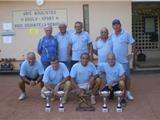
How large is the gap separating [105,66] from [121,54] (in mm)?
486

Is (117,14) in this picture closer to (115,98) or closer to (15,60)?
(15,60)

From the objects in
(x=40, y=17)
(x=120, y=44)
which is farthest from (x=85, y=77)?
(x=40, y=17)

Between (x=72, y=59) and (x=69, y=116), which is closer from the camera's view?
(x=69, y=116)

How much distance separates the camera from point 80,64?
29.2 ft

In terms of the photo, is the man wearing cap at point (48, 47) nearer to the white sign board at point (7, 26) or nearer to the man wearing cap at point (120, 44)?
the man wearing cap at point (120, 44)

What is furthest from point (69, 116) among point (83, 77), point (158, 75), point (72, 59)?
point (158, 75)

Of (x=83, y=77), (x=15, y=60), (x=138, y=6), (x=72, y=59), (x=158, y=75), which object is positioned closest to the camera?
(x=83, y=77)

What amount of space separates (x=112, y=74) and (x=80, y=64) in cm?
70

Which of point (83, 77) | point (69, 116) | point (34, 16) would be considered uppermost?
point (34, 16)

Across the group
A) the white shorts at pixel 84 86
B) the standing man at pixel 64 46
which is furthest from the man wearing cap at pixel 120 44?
the standing man at pixel 64 46

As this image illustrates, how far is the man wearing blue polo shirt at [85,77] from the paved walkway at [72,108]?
0.38 m

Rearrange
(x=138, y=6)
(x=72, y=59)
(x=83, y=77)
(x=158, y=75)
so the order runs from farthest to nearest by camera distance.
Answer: (x=138, y=6)
(x=158, y=75)
(x=72, y=59)
(x=83, y=77)

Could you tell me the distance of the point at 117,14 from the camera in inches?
531

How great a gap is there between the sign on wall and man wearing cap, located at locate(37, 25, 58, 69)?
3904mm
